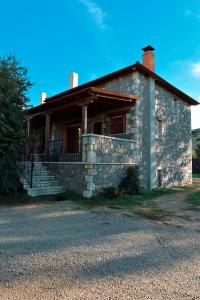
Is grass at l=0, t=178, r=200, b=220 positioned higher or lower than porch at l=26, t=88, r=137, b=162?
lower

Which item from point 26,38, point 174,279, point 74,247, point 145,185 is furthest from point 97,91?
point 26,38

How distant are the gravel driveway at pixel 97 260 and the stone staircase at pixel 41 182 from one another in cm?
345

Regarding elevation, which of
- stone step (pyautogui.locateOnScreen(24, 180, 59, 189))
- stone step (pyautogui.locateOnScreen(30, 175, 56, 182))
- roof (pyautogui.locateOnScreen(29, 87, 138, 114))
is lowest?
stone step (pyautogui.locateOnScreen(24, 180, 59, 189))

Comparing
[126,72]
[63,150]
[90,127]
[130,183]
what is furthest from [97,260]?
[90,127]

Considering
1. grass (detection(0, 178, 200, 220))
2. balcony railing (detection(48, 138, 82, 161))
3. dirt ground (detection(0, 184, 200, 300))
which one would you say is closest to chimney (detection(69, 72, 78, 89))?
balcony railing (detection(48, 138, 82, 161))

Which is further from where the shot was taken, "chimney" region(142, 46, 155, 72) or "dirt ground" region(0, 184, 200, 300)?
"chimney" region(142, 46, 155, 72)

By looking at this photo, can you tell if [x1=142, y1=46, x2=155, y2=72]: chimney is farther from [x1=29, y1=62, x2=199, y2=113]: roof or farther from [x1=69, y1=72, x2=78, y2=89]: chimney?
[x1=69, y1=72, x2=78, y2=89]: chimney

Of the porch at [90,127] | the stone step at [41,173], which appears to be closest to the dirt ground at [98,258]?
the porch at [90,127]

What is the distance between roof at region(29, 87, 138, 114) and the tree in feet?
5.80

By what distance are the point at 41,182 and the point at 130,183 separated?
12.2 ft

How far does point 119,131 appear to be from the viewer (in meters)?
12.2

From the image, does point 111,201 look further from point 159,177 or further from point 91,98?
point 159,177

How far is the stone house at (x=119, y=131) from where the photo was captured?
9578 mm

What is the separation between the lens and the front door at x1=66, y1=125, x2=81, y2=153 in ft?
45.9
